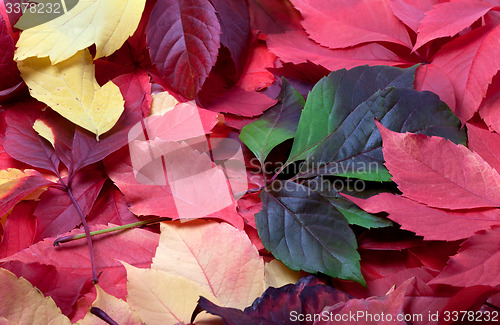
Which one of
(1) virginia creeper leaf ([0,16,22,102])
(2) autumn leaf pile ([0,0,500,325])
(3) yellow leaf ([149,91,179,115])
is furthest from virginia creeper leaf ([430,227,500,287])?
(1) virginia creeper leaf ([0,16,22,102])

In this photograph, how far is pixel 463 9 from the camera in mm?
463

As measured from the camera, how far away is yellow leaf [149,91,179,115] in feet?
1.60

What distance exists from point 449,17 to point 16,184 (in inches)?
19.0

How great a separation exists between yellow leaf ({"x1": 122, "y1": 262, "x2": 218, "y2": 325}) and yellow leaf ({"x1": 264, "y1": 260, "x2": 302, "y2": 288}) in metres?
0.06

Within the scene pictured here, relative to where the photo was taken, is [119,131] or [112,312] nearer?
[112,312]

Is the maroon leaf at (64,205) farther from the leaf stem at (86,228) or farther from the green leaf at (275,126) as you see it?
the green leaf at (275,126)

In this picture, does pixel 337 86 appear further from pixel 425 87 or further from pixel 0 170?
pixel 0 170

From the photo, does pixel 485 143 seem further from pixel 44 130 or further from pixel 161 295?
pixel 44 130

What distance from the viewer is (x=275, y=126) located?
467 mm

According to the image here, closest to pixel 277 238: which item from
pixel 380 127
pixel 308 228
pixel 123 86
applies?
pixel 308 228

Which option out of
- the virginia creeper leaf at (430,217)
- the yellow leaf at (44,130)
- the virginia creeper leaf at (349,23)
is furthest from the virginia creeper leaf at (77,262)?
the virginia creeper leaf at (349,23)

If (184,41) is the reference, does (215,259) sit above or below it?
below

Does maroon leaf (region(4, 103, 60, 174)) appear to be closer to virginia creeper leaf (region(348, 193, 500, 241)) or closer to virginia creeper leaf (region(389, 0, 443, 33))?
virginia creeper leaf (region(348, 193, 500, 241))

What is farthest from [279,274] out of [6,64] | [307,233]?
[6,64]
